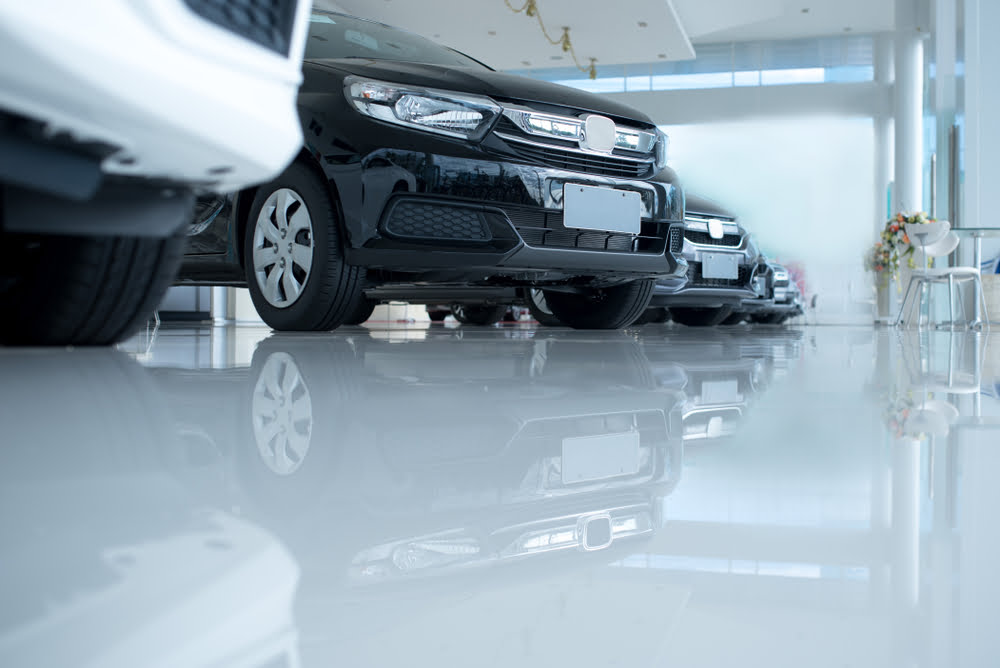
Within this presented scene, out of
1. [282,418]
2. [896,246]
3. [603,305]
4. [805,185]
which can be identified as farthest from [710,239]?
[805,185]

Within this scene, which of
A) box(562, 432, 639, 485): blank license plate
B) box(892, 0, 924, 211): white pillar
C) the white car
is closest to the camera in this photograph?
the white car

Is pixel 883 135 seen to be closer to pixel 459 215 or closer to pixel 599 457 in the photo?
pixel 459 215

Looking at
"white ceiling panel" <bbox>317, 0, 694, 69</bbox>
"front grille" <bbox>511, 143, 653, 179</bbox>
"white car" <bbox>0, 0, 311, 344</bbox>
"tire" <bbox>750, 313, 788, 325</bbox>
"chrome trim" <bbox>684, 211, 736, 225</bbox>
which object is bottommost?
"white car" <bbox>0, 0, 311, 344</bbox>

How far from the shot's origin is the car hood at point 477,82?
241 centimetres

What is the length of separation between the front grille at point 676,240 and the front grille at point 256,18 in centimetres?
228

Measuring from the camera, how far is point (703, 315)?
6.48 metres

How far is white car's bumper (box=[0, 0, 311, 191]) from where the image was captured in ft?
1.77

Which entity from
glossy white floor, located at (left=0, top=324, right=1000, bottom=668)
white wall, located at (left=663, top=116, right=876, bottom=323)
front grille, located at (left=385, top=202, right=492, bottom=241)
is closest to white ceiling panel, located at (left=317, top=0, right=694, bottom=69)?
white wall, located at (left=663, top=116, right=876, bottom=323)

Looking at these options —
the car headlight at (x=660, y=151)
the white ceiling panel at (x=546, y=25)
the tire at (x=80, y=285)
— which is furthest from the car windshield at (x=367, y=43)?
the white ceiling panel at (x=546, y=25)

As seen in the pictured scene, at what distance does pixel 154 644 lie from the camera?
1.37 feet

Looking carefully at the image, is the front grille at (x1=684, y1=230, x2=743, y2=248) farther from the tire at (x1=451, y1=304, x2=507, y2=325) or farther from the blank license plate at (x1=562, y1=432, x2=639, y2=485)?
the blank license plate at (x1=562, y1=432, x2=639, y2=485)

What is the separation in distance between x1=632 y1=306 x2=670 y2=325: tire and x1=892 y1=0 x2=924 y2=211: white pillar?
658 cm

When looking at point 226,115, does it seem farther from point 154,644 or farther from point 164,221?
point 154,644

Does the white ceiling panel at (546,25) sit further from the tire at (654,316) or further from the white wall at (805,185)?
the tire at (654,316)
